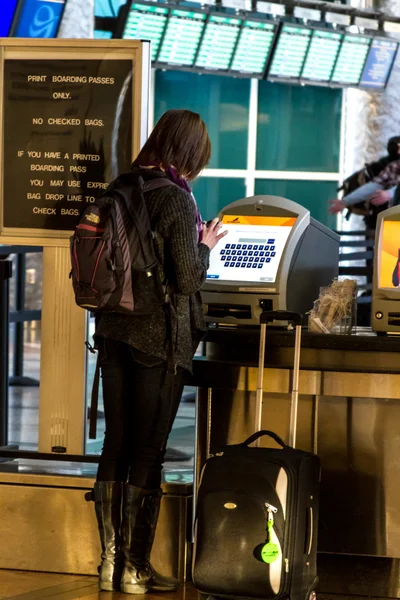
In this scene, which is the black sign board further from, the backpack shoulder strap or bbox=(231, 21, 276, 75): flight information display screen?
bbox=(231, 21, 276, 75): flight information display screen

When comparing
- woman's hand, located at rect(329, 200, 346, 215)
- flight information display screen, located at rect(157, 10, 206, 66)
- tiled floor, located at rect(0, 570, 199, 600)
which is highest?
flight information display screen, located at rect(157, 10, 206, 66)

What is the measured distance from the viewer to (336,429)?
134 inches

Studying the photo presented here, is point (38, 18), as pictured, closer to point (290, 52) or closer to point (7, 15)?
point (7, 15)

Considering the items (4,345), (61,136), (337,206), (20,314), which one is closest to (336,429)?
(61,136)

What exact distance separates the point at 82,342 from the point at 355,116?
7299 millimetres

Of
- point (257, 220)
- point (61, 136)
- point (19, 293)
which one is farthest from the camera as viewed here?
point (19, 293)

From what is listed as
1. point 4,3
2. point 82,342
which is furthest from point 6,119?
point 4,3

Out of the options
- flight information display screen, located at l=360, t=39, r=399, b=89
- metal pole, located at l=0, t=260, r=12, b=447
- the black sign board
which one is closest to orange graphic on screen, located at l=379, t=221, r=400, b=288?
the black sign board

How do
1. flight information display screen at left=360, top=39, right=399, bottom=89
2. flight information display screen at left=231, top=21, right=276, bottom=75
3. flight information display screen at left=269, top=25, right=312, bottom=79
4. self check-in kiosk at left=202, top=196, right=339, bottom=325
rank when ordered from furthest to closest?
flight information display screen at left=360, top=39, right=399, bottom=89
flight information display screen at left=269, top=25, right=312, bottom=79
flight information display screen at left=231, top=21, right=276, bottom=75
self check-in kiosk at left=202, top=196, right=339, bottom=325

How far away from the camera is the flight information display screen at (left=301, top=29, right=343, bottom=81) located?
30.9ft

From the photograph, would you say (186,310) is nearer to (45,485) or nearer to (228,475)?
(228,475)

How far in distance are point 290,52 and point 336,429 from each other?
21.4 ft

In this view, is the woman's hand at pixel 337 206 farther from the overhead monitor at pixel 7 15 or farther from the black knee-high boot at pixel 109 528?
the black knee-high boot at pixel 109 528

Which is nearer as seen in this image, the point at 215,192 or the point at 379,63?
the point at 379,63
